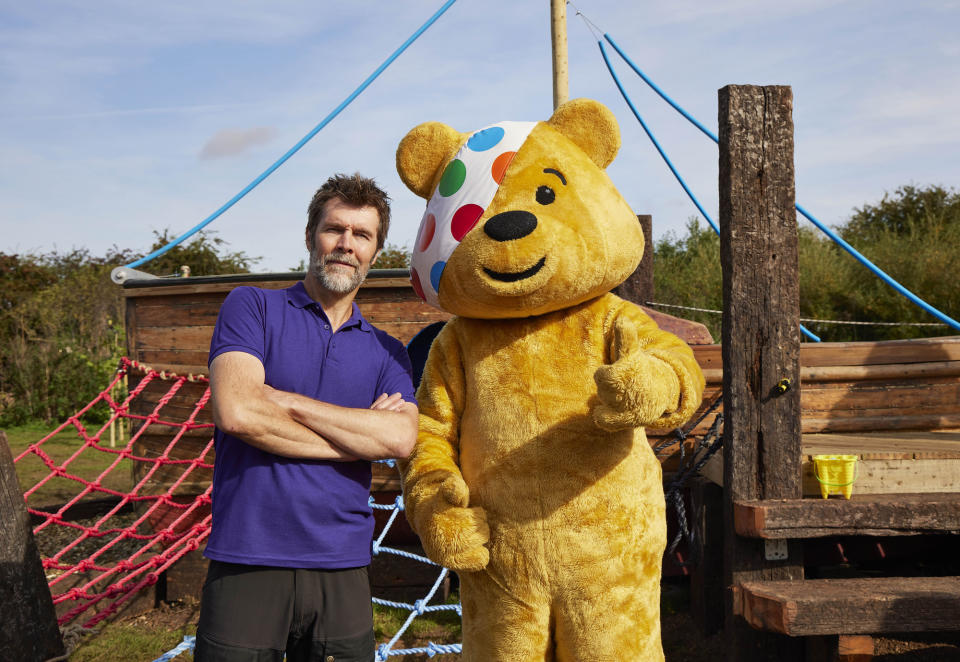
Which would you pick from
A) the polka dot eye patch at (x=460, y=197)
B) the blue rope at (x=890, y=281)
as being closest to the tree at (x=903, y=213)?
the blue rope at (x=890, y=281)

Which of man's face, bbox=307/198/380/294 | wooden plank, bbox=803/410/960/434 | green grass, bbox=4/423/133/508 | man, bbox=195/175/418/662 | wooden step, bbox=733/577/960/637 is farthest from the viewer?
green grass, bbox=4/423/133/508

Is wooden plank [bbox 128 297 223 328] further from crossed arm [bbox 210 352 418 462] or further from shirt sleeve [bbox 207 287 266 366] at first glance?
crossed arm [bbox 210 352 418 462]

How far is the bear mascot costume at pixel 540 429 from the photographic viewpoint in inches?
91.3

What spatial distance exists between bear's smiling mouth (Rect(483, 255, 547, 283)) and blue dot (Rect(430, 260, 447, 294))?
195mm

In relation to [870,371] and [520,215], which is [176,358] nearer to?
[520,215]

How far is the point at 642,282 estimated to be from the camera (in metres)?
6.08

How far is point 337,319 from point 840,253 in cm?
1766

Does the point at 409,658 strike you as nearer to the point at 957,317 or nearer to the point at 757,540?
the point at 757,540

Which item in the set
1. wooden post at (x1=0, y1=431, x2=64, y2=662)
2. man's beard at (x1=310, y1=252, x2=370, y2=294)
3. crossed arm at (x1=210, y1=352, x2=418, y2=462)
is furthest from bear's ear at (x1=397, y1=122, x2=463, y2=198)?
wooden post at (x1=0, y1=431, x2=64, y2=662)

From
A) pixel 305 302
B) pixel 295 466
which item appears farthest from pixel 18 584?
pixel 305 302

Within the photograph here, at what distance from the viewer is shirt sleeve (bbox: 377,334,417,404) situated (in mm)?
2459

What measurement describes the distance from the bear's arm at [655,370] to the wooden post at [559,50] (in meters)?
4.02

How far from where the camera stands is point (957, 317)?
14531mm

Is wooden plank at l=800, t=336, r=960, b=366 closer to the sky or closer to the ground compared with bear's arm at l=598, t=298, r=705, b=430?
closer to the ground
